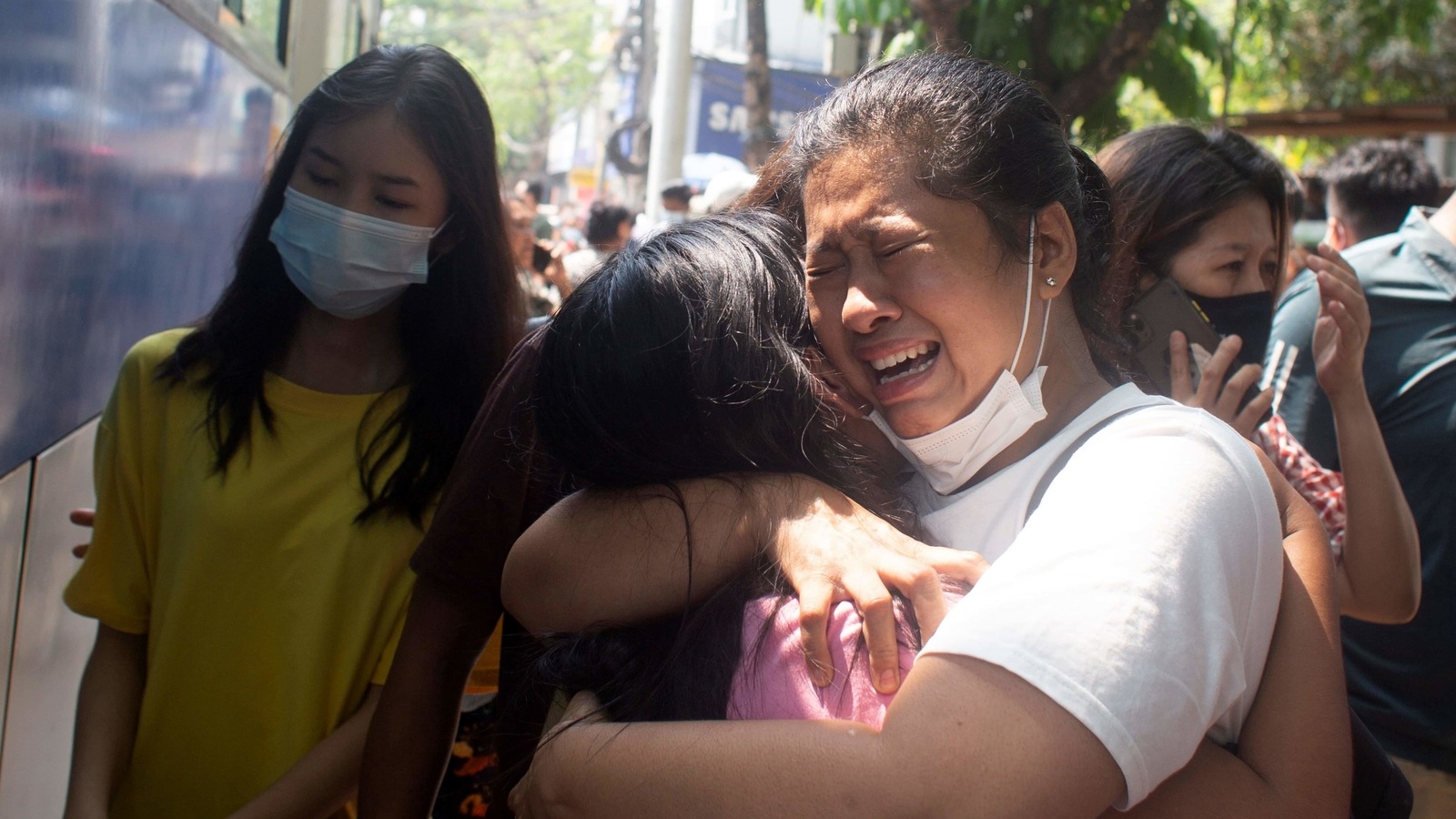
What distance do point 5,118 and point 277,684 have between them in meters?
0.96

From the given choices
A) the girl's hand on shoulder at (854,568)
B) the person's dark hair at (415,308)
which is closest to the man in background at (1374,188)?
the person's dark hair at (415,308)

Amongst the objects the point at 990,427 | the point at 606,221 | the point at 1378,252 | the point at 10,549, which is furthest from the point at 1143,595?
the point at 606,221

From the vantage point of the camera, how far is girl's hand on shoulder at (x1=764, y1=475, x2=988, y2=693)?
3.77 feet

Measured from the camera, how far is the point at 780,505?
4.42ft

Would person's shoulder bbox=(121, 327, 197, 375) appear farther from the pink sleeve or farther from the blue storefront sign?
the blue storefront sign

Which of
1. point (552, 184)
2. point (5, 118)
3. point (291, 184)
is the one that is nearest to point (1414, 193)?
point (291, 184)

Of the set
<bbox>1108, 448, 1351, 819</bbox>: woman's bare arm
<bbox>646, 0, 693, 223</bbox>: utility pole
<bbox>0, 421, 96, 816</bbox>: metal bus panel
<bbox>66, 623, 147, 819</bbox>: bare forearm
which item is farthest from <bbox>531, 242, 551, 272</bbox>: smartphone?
<bbox>1108, 448, 1351, 819</bbox>: woman's bare arm

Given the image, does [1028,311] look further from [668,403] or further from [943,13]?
[943,13]

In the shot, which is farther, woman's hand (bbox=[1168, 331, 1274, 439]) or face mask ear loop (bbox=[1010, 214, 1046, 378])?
woman's hand (bbox=[1168, 331, 1274, 439])

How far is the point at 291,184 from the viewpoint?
2.19 meters

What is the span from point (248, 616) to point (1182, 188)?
6.07 ft

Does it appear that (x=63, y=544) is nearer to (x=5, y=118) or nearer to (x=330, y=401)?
(x=330, y=401)

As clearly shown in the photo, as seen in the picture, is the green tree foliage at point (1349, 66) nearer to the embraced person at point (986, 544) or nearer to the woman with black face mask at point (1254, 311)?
the woman with black face mask at point (1254, 311)

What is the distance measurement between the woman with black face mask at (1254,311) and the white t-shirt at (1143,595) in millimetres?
937
